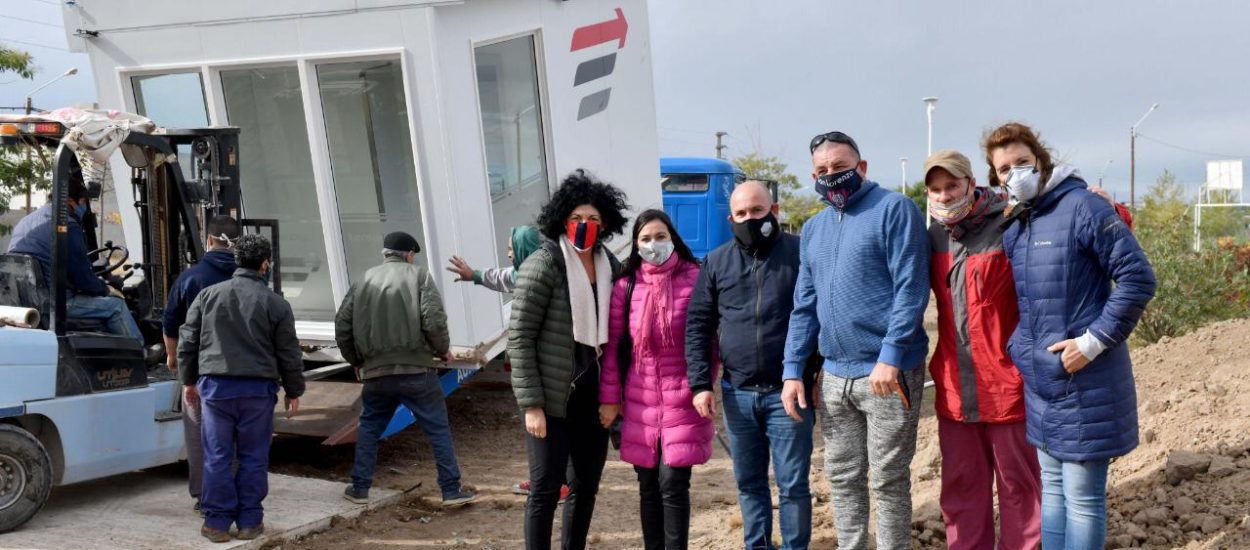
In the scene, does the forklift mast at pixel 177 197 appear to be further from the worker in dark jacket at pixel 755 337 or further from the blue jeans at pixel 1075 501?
the blue jeans at pixel 1075 501

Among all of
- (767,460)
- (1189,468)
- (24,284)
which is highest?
(24,284)

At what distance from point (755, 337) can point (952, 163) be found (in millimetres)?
1045

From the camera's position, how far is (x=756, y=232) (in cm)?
444

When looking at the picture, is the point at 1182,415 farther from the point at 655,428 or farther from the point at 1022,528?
the point at 655,428

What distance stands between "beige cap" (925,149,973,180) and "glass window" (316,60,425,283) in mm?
4421

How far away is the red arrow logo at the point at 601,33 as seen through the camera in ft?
29.7

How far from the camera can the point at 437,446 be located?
22.7 feet

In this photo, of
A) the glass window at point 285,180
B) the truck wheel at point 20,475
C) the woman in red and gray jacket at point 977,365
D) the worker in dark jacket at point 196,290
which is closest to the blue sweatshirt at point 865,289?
the woman in red and gray jacket at point 977,365

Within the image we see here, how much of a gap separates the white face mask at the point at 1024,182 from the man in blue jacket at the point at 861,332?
0.38m

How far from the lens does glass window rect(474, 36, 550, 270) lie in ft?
25.9

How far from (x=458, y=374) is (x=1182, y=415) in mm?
4879

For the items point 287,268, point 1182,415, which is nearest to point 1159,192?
point 1182,415

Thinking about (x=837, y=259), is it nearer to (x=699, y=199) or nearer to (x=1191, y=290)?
(x=1191, y=290)

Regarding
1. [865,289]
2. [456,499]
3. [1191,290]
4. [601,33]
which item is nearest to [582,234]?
[865,289]
